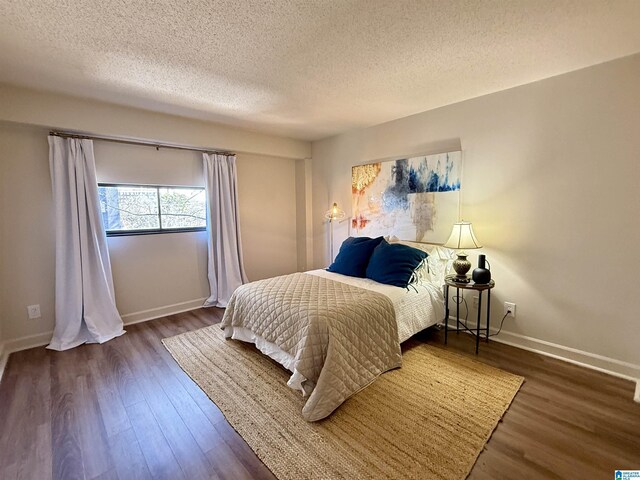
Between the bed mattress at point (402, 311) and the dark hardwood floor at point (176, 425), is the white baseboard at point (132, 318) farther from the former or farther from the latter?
the bed mattress at point (402, 311)

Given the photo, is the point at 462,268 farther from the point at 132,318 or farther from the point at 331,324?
the point at 132,318

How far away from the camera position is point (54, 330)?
2832 mm

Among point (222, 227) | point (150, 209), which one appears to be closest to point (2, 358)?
point (150, 209)

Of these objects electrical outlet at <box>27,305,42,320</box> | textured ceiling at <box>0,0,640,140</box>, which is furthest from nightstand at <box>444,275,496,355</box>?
electrical outlet at <box>27,305,42,320</box>

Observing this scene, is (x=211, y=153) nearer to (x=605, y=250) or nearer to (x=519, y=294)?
(x=519, y=294)

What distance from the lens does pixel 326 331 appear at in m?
1.94

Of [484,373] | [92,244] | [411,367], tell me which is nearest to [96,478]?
[411,367]

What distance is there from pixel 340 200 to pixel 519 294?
244cm

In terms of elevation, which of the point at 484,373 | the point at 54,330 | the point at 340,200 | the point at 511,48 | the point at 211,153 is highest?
the point at 511,48

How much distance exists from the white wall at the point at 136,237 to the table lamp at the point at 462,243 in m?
2.69

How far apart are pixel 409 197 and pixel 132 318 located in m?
3.49

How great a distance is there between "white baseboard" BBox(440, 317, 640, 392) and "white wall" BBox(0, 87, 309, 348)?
3.19 m

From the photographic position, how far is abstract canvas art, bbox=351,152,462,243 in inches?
118

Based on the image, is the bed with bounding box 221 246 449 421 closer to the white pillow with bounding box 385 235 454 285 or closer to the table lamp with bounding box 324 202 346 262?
the white pillow with bounding box 385 235 454 285
